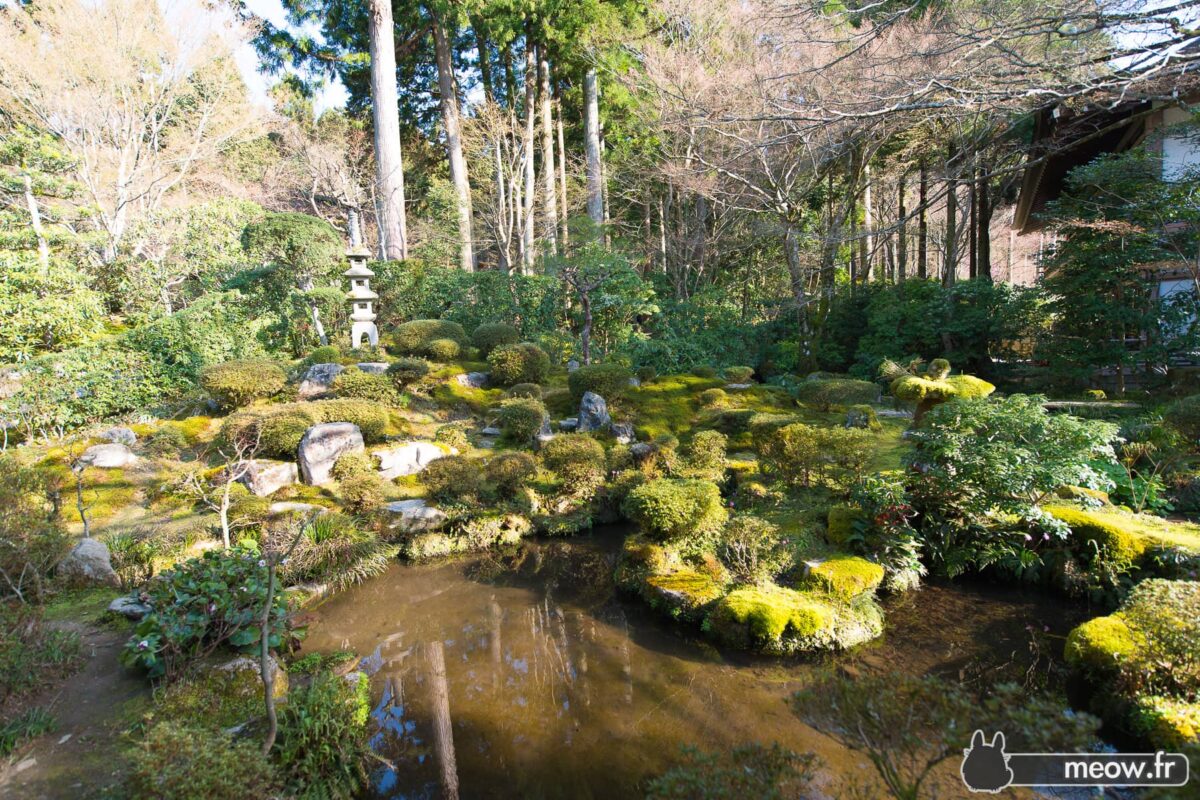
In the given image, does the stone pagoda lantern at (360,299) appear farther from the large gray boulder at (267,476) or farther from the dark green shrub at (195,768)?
the dark green shrub at (195,768)

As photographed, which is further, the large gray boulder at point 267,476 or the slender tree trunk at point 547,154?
the slender tree trunk at point 547,154

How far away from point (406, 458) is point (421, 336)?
164 inches

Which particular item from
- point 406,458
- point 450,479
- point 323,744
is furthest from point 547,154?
point 323,744

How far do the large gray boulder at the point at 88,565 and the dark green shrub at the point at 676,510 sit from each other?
4.91 metres

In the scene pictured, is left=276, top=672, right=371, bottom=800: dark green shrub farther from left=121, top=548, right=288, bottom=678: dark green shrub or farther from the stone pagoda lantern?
the stone pagoda lantern

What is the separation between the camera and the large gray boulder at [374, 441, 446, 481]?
8086 mm

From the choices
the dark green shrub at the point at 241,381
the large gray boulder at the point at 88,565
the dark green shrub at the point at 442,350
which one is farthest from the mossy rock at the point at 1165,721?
the dark green shrub at the point at 241,381

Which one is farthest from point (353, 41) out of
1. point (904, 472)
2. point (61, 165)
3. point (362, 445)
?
point (904, 472)

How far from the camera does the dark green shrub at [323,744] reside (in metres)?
3.23

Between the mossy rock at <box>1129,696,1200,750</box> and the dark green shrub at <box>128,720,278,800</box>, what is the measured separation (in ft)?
15.9

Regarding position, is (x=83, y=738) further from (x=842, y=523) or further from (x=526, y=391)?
(x=526, y=391)

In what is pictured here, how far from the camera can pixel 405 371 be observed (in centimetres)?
1005

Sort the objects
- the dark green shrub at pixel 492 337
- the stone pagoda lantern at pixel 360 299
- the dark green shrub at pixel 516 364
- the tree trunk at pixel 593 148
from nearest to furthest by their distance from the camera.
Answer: the dark green shrub at pixel 516 364, the stone pagoda lantern at pixel 360 299, the dark green shrub at pixel 492 337, the tree trunk at pixel 593 148

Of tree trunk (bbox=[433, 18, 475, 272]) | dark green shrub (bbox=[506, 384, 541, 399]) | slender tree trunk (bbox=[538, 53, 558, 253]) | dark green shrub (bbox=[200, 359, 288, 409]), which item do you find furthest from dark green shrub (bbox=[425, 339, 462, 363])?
slender tree trunk (bbox=[538, 53, 558, 253])
